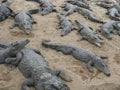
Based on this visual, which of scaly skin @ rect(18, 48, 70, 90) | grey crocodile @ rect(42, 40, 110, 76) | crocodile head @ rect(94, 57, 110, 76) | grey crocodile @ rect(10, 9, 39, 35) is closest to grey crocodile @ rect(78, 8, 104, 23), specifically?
grey crocodile @ rect(10, 9, 39, 35)

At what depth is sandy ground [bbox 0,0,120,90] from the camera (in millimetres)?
7008

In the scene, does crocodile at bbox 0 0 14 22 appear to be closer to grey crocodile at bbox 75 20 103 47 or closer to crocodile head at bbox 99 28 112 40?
grey crocodile at bbox 75 20 103 47

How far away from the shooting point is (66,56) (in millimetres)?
8234

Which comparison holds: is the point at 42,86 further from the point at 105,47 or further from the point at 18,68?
the point at 105,47

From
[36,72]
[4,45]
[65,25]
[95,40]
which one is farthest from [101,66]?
[65,25]

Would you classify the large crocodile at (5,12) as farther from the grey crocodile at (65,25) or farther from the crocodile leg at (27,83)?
the crocodile leg at (27,83)

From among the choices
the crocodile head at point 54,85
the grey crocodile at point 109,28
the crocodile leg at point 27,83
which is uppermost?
the crocodile head at point 54,85

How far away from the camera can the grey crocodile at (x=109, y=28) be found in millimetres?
9785

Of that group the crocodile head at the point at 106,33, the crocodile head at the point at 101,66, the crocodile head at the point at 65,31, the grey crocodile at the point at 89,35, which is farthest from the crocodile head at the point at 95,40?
the crocodile head at the point at 101,66

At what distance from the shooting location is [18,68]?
7414 millimetres

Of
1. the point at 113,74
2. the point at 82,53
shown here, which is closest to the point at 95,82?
the point at 113,74

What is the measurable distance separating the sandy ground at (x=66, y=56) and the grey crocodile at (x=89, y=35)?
0.13 metres

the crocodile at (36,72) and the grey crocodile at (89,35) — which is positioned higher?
the crocodile at (36,72)

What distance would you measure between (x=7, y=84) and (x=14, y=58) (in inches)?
35.5
